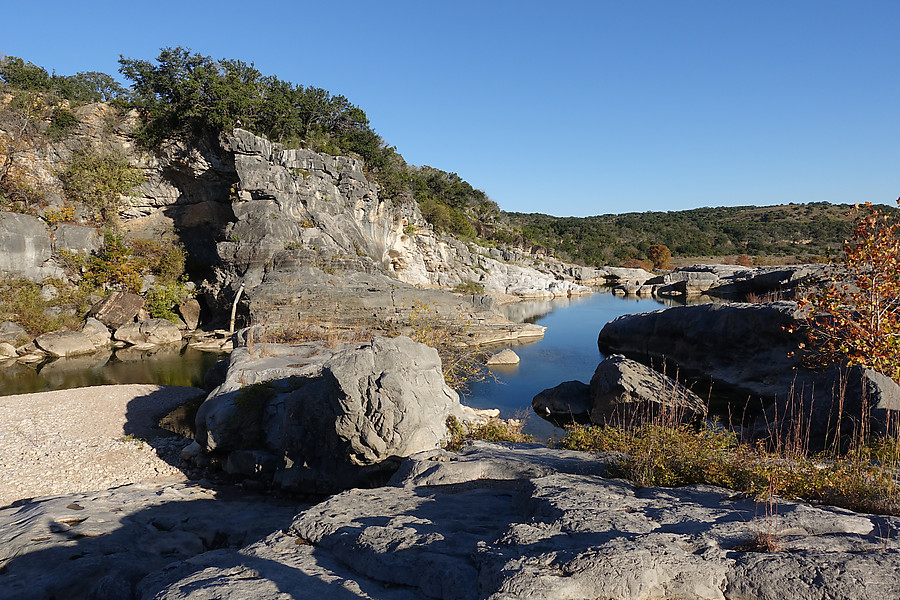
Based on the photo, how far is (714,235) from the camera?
276 ft

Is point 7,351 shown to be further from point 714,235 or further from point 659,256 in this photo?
point 714,235

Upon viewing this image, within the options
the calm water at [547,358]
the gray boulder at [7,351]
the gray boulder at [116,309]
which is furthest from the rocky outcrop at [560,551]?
the gray boulder at [116,309]

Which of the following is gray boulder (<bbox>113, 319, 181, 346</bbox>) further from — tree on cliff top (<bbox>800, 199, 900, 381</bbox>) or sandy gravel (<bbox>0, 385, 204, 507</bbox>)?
tree on cliff top (<bbox>800, 199, 900, 381</bbox>)

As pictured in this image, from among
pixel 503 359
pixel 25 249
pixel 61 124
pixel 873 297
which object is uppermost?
pixel 61 124

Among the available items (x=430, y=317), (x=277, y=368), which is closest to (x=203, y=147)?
(x=430, y=317)

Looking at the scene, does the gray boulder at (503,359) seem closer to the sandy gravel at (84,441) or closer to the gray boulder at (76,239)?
the sandy gravel at (84,441)

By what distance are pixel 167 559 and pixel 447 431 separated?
13.2 ft

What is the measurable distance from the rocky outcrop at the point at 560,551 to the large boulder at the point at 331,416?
2027mm

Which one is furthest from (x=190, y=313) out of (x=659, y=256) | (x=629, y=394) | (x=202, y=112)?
(x=659, y=256)

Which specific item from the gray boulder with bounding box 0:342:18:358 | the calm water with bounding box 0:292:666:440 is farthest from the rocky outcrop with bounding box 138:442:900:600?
the gray boulder with bounding box 0:342:18:358

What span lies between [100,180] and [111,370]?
13.7 m

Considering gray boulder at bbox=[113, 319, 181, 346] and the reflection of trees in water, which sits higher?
gray boulder at bbox=[113, 319, 181, 346]

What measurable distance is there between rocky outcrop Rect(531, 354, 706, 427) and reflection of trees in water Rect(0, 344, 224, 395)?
1191cm

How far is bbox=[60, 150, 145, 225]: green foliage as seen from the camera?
25.3 meters
